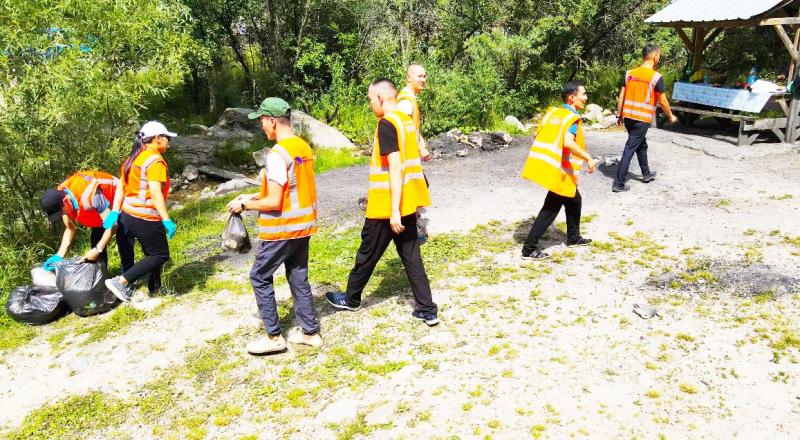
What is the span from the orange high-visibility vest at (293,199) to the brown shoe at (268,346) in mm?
811

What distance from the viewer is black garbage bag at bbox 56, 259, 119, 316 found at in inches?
194

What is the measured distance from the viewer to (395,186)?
398cm

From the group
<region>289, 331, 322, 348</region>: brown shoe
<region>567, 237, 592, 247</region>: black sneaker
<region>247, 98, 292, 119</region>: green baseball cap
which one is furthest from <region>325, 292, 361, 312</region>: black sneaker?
<region>567, 237, 592, 247</region>: black sneaker

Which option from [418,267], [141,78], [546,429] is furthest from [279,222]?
[141,78]

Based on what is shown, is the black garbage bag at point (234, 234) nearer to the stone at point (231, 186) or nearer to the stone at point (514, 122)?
the stone at point (231, 186)

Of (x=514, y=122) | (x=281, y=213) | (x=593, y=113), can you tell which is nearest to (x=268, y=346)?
(x=281, y=213)

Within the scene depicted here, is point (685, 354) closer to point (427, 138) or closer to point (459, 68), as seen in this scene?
point (427, 138)

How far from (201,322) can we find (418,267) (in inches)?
77.6

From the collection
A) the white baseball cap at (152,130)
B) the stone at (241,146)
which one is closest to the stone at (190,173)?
the stone at (241,146)

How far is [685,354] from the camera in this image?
3.89 metres

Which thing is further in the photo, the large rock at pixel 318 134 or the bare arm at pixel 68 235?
the large rock at pixel 318 134

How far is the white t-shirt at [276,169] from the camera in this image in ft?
12.2

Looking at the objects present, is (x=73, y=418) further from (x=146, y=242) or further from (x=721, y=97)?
(x=721, y=97)

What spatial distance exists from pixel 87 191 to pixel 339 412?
117 inches
